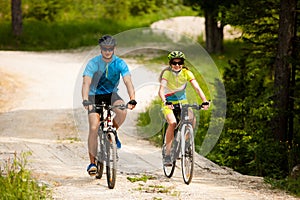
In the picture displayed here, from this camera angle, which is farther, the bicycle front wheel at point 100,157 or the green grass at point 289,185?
the green grass at point 289,185

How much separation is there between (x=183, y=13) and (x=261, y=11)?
22.2 m

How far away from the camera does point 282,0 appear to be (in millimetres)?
13227

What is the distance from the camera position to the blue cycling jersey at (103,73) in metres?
9.14

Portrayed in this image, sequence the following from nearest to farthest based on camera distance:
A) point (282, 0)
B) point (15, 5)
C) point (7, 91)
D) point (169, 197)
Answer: point (169, 197)
point (282, 0)
point (7, 91)
point (15, 5)

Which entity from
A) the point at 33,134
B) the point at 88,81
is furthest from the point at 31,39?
the point at 88,81

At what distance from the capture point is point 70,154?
11.7 metres

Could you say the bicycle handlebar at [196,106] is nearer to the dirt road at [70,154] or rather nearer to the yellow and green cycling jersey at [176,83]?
the yellow and green cycling jersey at [176,83]

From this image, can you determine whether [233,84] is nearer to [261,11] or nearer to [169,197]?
[261,11]

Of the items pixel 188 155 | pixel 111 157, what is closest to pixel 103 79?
pixel 111 157

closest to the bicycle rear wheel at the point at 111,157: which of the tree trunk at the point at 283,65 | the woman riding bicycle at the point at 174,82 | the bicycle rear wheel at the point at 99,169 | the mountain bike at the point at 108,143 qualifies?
the mountain bike at the point at 108,143

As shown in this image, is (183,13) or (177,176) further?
(183,13)

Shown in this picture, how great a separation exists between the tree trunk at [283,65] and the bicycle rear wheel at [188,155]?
166 inches

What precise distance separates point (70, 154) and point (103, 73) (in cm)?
296

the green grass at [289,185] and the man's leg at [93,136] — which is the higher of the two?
the man's leg at [93,136]
